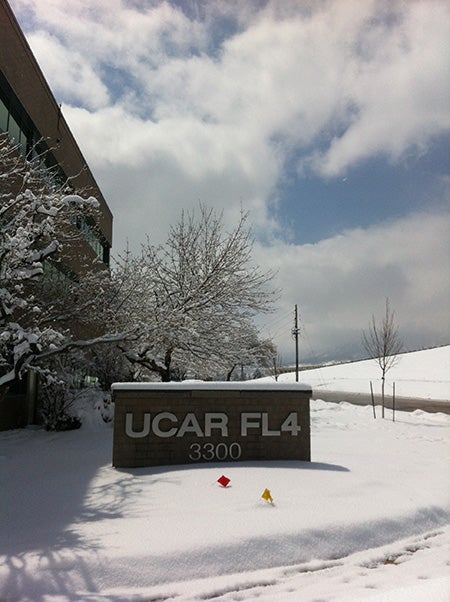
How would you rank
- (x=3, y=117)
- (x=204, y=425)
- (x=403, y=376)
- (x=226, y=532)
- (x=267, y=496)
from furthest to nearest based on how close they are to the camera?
(x=403, y=376), (x=3, y=117), (x=204, y=425), (x=267, y=496), (x=226, y=532)

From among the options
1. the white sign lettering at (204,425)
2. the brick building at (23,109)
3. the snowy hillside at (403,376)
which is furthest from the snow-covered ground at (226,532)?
the snowy hillside at (403,376)

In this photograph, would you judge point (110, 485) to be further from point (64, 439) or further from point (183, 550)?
point (64, 439)

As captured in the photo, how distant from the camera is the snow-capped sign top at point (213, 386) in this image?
9.55m

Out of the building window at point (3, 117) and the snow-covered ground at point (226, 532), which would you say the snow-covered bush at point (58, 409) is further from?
the building window at point (3, 117)

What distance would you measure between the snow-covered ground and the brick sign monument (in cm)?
42

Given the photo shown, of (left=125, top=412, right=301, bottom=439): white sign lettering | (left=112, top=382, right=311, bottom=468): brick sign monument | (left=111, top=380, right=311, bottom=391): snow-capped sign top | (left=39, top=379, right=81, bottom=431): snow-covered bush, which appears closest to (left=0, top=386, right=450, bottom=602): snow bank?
(left=112, top=382, right=311, bottom=468): brick sign monument

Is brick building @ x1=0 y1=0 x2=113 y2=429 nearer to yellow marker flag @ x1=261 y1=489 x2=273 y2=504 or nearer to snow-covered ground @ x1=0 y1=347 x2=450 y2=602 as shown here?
snow-covered ground @ x1=0 y1=347 x2=450 y2=602

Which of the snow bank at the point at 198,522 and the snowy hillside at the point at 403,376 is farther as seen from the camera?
the snowy hillside at the point at 403,376

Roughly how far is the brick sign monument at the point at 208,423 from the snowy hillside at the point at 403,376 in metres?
30.4

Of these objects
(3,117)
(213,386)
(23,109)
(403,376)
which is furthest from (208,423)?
(403,376)

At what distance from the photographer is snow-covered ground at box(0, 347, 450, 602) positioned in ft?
14.6

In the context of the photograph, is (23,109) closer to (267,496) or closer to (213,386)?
(213,386)

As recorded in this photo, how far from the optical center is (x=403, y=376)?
53.5 meters

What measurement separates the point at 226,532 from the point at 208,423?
13.8 feet
